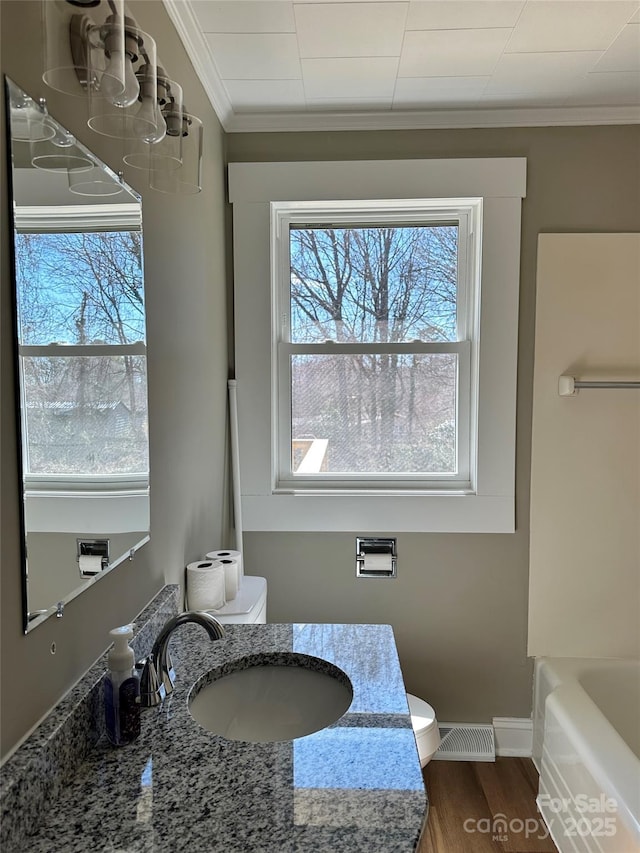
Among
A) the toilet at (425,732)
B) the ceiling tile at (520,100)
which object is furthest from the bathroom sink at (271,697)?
the ceiling tile at (520,100)

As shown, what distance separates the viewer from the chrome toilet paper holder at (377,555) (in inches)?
88.9

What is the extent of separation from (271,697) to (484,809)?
124 centimetres

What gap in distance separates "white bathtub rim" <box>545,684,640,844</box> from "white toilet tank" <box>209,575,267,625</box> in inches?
41.0

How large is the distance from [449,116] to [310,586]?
188cm

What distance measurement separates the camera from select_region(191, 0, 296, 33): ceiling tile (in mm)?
1480

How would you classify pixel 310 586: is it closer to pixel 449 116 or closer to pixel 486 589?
pixel 486 589

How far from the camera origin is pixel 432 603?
2.28 m

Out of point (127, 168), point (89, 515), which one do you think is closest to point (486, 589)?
point (89, 515)

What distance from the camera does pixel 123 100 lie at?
91 cm

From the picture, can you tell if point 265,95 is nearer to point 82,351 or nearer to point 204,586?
point 82,351

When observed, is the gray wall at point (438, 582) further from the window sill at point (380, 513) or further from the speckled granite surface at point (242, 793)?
the speckled granite surface at point (242, 793)

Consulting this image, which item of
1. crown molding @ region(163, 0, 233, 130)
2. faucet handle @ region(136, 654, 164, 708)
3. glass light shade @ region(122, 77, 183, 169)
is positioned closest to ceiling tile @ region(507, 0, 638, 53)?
crown molding @ region(163, 0, 233, 130)

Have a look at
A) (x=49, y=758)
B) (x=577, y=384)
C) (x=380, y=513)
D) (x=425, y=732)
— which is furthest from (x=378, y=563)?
(x=49, y=758)

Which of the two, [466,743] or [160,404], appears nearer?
[160,404]
